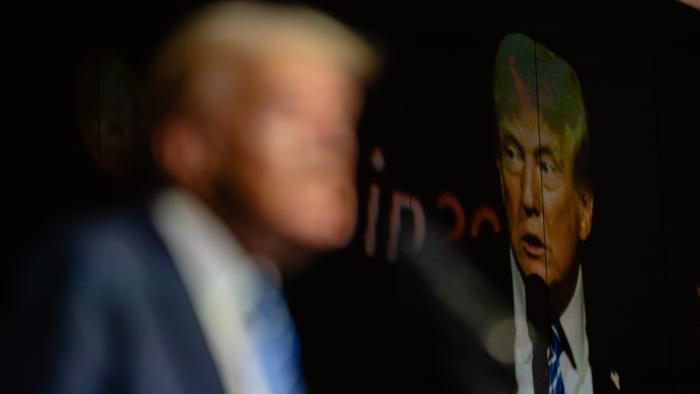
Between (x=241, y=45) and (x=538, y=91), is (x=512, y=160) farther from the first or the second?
(x=241, y=45)

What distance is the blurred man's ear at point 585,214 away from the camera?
4848mm

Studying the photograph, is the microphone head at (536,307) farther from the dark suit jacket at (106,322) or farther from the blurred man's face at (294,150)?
the dark suit jacket at (106,322)

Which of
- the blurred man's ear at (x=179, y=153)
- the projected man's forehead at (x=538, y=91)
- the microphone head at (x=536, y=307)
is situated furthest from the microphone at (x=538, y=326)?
the blurred man's ear at (x=179, y=153)

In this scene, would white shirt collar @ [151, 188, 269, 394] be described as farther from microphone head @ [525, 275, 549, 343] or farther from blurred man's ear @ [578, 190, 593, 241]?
blurred man's ear @ [578, 190, 593, 241]

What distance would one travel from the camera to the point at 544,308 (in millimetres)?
4613

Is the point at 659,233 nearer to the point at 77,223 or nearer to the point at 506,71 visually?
the point at 506,71

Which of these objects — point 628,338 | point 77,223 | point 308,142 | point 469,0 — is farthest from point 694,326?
point 77,223

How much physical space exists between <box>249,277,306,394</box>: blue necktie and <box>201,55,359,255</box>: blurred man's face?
10.5 inches

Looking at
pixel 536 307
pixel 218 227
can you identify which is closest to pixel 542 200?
pixel 536 307

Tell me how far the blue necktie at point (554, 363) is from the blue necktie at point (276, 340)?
1.61m

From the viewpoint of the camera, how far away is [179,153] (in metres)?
3.07

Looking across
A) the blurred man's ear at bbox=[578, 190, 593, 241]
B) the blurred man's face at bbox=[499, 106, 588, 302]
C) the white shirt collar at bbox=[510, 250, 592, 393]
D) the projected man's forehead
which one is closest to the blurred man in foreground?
the projected man's forehead

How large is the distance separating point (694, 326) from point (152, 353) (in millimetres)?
4470

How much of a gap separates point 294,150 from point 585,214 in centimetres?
199
